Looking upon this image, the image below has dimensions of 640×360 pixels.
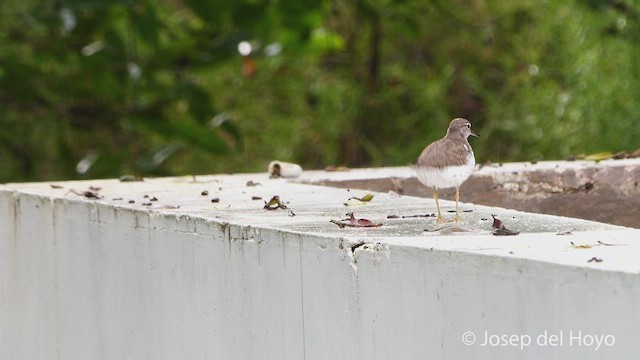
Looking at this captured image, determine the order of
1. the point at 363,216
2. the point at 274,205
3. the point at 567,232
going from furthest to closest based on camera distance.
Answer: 1. the point at 274,205
2. the point at 363,216
3. the point at 567,232

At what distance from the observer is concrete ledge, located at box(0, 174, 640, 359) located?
3.00 meters

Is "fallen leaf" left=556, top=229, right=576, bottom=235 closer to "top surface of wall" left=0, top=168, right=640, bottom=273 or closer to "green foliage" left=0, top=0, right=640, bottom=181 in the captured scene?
"top surface of wall" left=0, top=168, right=640, bottom=273

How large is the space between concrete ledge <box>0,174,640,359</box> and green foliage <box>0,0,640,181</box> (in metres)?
1.89

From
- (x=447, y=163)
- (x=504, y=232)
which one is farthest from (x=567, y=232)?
(x=447, y=163)

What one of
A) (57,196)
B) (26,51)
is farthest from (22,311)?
(26,51)

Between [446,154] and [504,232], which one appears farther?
[446,154]

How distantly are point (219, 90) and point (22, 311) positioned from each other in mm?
4402

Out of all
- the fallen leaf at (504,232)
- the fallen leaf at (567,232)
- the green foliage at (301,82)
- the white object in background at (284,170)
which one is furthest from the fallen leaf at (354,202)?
the green foliage at (301,82)

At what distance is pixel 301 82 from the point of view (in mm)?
9898

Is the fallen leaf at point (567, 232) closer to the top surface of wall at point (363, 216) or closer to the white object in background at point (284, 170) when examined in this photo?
the top surface of wall at point (363, 216)

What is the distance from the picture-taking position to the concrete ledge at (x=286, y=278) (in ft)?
9.85

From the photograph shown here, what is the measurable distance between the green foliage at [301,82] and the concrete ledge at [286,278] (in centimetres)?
189

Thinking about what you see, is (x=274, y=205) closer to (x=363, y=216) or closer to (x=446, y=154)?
(x=363, y=216)

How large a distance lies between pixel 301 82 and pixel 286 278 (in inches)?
241
